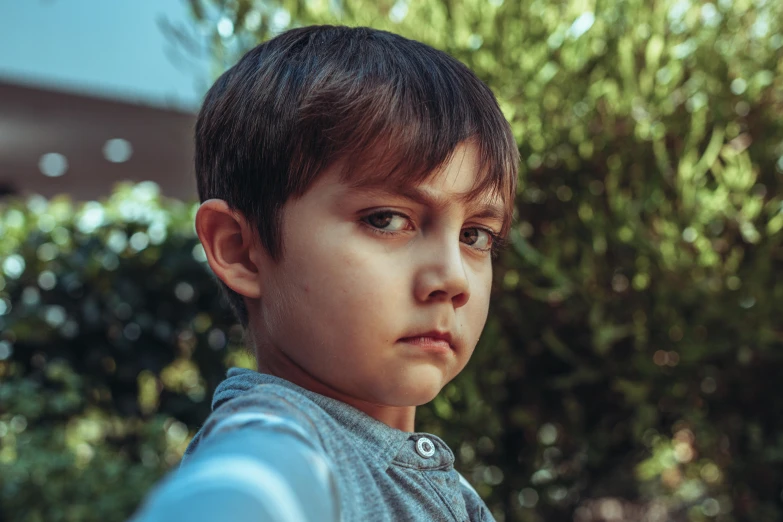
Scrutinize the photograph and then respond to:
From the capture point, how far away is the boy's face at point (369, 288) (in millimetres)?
1003

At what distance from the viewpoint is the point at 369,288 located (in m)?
0.99

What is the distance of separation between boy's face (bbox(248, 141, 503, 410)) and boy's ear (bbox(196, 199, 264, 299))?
4 cm

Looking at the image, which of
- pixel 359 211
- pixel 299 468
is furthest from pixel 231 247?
pixel 299 468

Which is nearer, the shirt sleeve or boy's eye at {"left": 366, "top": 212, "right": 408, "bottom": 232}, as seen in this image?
the shirt sleeve

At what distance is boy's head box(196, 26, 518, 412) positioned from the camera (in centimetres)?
101

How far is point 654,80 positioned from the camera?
285 cm

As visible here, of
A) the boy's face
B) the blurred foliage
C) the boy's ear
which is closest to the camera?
the boy's face

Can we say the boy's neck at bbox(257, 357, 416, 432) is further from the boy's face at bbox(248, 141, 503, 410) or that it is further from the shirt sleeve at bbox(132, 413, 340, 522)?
the shirt sleeve at bbox(132, 413, 340, 522)

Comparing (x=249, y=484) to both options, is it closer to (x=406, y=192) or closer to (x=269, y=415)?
(x=269, y=415)

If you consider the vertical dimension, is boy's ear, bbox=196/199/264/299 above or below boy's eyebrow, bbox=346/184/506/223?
below

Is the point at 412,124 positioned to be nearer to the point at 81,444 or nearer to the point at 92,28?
the point at 81,444

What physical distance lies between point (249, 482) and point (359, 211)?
1.51ft

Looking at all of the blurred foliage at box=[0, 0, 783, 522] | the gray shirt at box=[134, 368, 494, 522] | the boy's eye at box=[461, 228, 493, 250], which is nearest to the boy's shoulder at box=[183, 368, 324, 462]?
the gray shirt at box=[134, 368, 494, 522]

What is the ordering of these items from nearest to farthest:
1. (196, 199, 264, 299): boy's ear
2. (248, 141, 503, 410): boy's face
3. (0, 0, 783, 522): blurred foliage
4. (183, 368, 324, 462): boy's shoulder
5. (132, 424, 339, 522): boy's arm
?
(132, 424, 339, 522): boy's arm → (183, 368, 324, 462): boy's shoulder → (248, 141, 503, 410): boy's face → (196, 199, 264, 299): boy's ear → (0, 0, 783, 522): blurred foliage
